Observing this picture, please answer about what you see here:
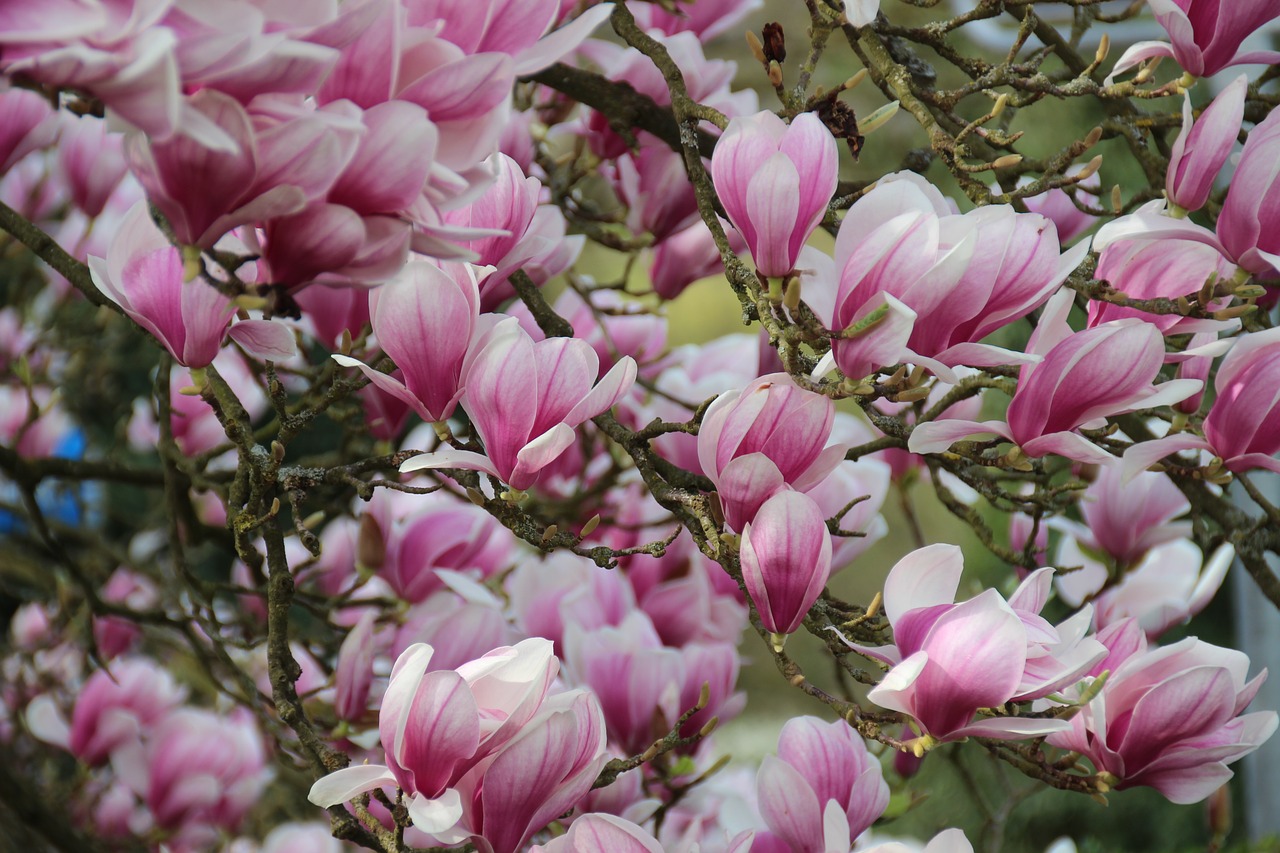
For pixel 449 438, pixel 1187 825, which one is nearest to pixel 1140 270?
pixel 449 438

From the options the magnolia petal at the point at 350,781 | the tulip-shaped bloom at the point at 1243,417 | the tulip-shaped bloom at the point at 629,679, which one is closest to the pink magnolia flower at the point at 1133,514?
the tulip-shaped bloom at the point at 1243,417

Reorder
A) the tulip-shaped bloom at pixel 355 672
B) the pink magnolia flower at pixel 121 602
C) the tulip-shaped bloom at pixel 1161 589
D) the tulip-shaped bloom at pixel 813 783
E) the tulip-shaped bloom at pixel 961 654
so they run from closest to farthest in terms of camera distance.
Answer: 1. the tulip-shaped bloom at pixel 961 654
2. the tulip-shaped bloom at pixel 813 783
3. the tulip-shaped bloom at pixel 355 672
4. the tulip-shaped bloom at pixel 1161 589
5. the pink magnolia flower at pixel 121 602

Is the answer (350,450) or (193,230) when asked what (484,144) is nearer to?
(193,230)

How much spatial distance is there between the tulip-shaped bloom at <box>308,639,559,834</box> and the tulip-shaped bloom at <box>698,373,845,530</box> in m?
0.15

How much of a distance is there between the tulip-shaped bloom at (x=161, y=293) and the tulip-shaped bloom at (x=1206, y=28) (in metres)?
0.64

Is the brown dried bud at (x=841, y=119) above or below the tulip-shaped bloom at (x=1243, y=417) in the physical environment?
above

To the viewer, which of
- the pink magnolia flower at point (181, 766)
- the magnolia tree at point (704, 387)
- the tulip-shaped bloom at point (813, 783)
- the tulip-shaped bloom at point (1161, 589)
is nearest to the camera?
the magnolia tree at point (704, 387)

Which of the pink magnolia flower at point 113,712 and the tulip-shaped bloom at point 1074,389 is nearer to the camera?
the tulip-shaped bloom at point 1074,389

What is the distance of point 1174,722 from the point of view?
2.32ft

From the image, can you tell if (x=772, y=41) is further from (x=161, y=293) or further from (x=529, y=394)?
(x=161, y=293)

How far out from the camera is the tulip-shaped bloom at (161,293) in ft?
2.30

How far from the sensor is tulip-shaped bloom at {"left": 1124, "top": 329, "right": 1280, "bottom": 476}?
75cm

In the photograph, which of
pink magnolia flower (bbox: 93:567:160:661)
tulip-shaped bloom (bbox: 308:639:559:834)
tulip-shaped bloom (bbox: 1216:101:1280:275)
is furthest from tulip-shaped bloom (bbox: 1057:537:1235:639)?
pink magnolia flower (bbox: 93:567:160:661)

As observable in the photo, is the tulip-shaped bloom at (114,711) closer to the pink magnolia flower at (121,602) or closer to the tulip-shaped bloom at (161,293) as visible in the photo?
the pink magnolia flower at (121,602)
